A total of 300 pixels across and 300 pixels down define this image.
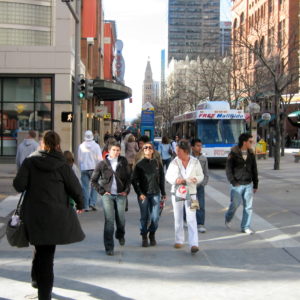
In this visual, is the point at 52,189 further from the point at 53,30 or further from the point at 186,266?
the point at 53,30

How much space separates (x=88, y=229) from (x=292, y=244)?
3782 millimetres

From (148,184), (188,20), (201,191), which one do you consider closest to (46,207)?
(148,184)

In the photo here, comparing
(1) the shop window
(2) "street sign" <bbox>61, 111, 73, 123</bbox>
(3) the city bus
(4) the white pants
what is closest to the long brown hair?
(4) the white pants

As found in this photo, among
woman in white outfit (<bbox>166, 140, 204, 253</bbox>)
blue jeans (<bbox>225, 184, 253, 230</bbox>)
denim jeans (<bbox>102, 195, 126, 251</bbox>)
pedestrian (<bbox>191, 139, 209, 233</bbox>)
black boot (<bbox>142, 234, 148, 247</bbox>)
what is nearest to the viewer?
denim jeans (<bbox>102, 195, 126, 251</bbox>)

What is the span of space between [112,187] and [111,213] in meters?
0.39

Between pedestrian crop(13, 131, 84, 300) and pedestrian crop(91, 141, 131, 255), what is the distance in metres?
2.47

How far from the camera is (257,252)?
7688 mm

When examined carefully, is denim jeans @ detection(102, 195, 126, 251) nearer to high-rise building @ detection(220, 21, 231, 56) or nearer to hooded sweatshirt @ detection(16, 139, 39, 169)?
hooded sweatshirt @ detection(16, 139, 39, 169)

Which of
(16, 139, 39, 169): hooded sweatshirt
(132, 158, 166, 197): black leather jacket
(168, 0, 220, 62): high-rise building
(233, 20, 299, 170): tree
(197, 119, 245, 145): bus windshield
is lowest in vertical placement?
(132, 158, 166, 197): black leather jacket

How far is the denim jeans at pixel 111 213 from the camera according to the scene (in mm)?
7402

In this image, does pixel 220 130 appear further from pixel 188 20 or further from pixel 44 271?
pixel 188 20

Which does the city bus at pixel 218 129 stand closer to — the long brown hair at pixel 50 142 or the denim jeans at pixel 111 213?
the denim jeans at pixel 111 213

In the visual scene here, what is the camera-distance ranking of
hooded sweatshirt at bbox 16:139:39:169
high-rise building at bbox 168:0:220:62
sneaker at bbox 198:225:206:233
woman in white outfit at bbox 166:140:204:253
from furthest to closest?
high-rise building at bbox 168:0:220:62 → hooded sweatshirt at bbox 16:139:39:169 → sneaker at bbox 198:225:206:233 → woman in white outfit at bbox 166:140:204:253

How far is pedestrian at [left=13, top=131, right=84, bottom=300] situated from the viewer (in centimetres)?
477
